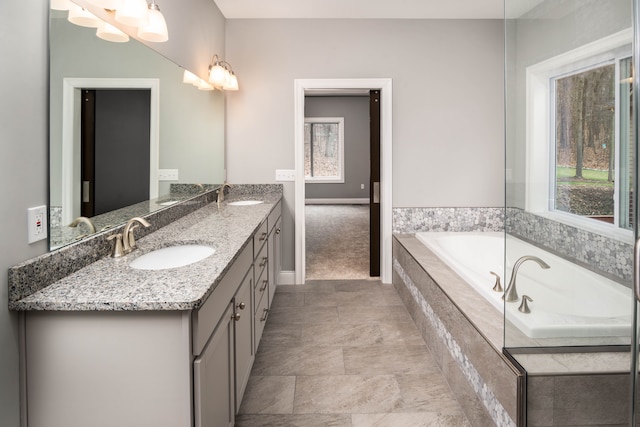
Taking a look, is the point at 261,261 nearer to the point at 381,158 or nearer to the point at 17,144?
the point at 17,144

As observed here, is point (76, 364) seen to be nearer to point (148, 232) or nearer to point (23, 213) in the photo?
point (23, 213)

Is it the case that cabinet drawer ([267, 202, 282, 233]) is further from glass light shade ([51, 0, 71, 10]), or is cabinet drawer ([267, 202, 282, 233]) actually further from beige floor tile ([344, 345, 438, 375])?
glass light shade ([51, 0, 71, 10])

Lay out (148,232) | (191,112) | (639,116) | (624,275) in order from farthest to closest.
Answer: (191,112)
(148,232)
(624,275)
(639,116)

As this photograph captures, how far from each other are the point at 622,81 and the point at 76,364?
1702 millimetres

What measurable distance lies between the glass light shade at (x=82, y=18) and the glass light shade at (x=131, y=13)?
4.7 inches

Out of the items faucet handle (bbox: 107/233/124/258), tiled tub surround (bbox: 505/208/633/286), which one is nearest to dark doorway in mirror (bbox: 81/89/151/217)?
faucet handle (bbox: 107/233/124/258)

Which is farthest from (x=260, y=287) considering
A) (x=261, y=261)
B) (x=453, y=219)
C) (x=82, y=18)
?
(x=453, y=219)

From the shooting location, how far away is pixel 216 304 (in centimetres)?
150

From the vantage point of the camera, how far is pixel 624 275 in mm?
1241

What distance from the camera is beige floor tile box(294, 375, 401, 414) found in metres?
2.14

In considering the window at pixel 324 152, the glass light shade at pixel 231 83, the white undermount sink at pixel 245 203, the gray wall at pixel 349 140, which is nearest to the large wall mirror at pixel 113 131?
the white undermount sink at pixel 245 203

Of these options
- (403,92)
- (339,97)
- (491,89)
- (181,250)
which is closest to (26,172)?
(181,250)

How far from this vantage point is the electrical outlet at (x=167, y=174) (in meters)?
2.60

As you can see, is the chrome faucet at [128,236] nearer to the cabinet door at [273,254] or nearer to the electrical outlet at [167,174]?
the electrical outlet at [167,174]
